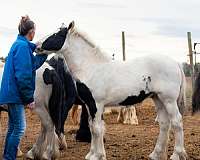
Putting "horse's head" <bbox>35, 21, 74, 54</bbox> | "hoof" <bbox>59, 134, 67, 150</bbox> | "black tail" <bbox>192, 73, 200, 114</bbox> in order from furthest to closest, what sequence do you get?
"hoof" <bbox>59, 134, 67, 150</bbox>, "black tail" <bbox>192, 73, 200, 114</bbox>, "horse's head" <bbox>35, 21, 74, 54</bbox>

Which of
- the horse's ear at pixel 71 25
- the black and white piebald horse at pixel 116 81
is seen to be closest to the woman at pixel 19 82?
the black and white piebald horse at pixel 116 81

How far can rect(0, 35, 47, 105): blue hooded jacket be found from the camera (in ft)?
19.5

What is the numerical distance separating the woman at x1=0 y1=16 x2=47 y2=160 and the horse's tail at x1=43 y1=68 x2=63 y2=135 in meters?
1.08

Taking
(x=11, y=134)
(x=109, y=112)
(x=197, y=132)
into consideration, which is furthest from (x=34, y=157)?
(x=109, y=112)

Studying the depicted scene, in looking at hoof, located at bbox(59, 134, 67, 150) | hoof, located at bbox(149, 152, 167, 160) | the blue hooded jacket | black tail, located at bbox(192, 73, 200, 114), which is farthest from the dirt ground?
the blue hooded jacket

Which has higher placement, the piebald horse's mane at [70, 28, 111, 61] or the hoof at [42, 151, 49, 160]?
the piebald horse's mane at [70, 28, 111, 61]

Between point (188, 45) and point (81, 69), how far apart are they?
316 inches

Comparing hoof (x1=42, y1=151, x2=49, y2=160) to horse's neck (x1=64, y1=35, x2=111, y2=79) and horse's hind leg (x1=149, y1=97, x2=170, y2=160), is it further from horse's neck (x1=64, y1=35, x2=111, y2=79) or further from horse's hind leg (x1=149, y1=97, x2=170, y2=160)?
horse's hind leg (x1=149, y1=97, x2=170, y2=160)

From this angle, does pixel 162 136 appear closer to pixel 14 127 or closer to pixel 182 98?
pixel 182 98

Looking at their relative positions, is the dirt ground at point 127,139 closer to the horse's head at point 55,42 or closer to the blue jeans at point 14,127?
the blue jeans at point 14,127

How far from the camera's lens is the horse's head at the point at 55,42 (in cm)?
679

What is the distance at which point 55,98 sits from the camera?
734 cm

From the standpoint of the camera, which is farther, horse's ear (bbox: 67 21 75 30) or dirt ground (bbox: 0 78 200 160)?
dirt ground (bbox: 0 78 200 160)

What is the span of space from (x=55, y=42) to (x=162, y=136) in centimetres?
222
